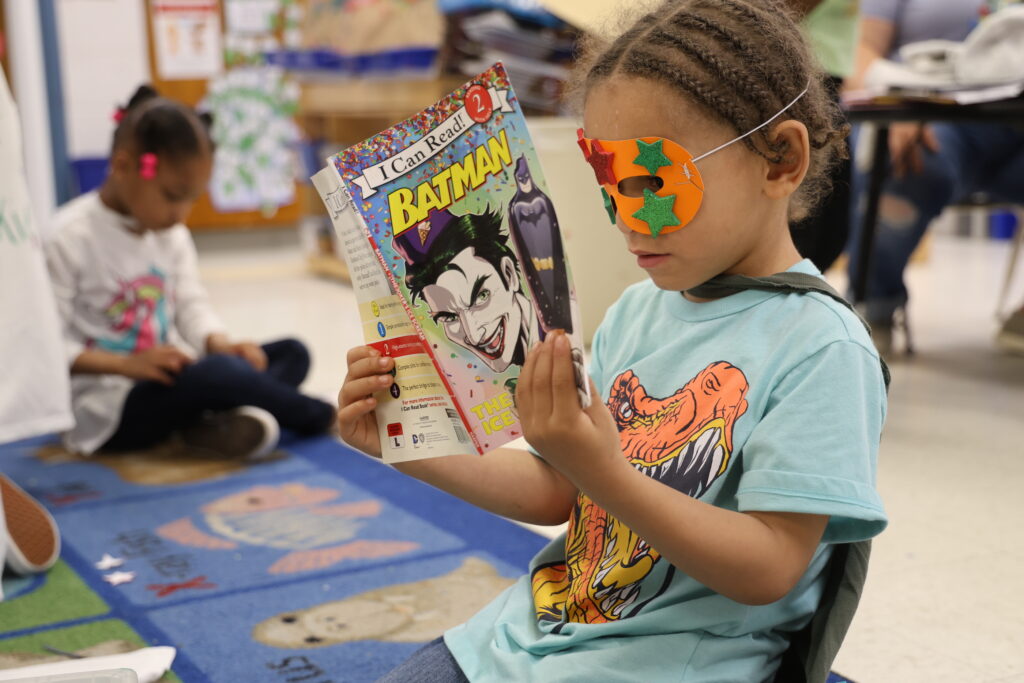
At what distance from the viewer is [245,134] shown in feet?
14.5

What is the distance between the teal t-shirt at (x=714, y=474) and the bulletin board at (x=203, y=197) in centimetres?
383

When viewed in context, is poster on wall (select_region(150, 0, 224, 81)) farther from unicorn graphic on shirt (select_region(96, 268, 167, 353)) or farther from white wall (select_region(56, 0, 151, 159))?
unicorn graphic on shirt (select_region(96, 268, 167, 353))

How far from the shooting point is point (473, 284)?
66 cm

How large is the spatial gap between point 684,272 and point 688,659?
0.83ft

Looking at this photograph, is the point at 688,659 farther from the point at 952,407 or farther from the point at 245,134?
the point at 245,134

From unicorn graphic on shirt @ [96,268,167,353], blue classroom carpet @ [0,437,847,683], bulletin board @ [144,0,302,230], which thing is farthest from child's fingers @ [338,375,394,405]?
bulletin board @ [144,0,302,230]

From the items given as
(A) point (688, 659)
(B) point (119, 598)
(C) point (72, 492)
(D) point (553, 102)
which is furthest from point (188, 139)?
(A) point (688, 659)

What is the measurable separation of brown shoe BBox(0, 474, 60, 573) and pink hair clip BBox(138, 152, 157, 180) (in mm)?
698

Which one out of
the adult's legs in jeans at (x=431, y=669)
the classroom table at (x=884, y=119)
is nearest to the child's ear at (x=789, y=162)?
the adult's legs in jeans at (x=431, y=669)

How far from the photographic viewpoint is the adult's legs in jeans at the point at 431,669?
78 centimetres

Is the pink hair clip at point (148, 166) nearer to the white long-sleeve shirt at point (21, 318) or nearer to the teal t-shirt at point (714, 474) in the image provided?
the white long-sleeve shirt at point (21, 318)

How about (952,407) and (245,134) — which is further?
(245,134)

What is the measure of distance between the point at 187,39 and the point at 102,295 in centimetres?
260

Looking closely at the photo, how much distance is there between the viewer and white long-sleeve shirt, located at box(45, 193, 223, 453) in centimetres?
193
